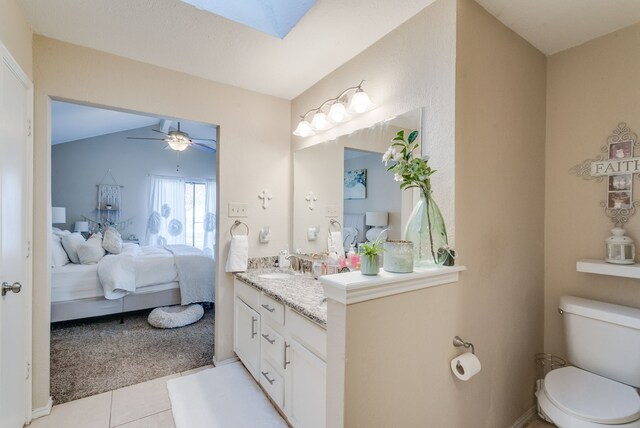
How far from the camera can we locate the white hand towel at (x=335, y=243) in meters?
1.99

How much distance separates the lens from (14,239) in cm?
141

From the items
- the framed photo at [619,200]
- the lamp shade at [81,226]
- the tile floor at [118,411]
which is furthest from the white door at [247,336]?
the lamp shade at [81,226]

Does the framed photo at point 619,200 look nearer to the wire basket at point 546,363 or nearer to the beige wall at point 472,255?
the beige wall at point 472,255

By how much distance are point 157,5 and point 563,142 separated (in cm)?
242

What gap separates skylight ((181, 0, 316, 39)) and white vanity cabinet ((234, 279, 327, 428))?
1.57 metres

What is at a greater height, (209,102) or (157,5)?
(157,5)

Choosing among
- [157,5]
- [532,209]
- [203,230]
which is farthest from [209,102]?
[203,230]

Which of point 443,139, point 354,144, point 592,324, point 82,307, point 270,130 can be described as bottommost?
point 82,307

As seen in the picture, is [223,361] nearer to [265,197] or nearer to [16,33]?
[265,197]

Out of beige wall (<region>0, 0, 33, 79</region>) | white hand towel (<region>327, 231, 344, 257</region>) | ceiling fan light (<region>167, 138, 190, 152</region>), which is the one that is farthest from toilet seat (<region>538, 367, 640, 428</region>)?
ceiling fan light (<region>167, 138, 190, 152</region>)

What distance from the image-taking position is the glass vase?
126 cm

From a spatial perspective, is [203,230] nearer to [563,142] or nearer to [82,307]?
[82,307]

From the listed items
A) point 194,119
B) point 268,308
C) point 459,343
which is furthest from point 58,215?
point 459,343

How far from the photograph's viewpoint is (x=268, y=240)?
8.02 feet
